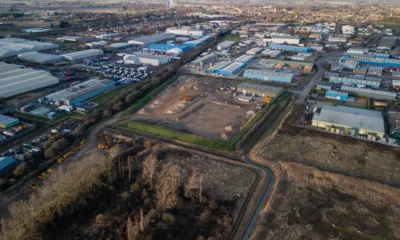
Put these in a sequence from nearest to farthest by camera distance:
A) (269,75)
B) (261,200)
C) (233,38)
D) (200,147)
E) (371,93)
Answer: (261,200), (200,147), (371,93), (269,75), (233,38)

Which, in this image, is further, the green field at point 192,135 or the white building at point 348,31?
the white building at point 348,31

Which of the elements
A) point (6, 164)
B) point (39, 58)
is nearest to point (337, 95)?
point (6, 164)

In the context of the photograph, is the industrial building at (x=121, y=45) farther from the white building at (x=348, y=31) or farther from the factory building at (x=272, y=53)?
the white building at (x=348, y=31)

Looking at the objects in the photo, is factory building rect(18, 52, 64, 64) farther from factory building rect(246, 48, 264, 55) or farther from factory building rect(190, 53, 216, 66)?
factory building rect(246, 48, 264, 55)

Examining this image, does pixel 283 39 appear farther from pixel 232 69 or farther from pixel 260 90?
pixel 260 90

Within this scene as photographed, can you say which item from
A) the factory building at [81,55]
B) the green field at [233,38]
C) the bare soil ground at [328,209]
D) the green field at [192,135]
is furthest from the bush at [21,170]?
the green field at [233,38]

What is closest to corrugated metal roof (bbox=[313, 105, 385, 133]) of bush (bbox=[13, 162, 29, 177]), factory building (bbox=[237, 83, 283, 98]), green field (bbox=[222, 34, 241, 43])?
factory building (bbox=[237, 83, 283, 98])
